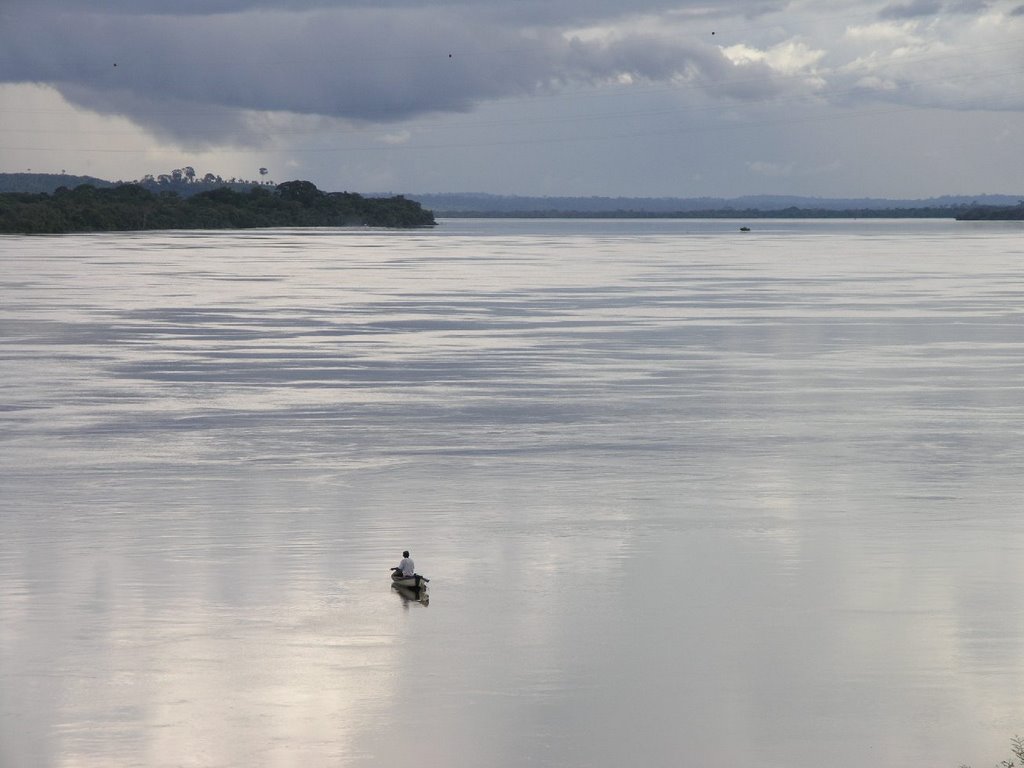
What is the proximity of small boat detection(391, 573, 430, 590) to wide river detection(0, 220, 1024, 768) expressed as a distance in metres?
0.16

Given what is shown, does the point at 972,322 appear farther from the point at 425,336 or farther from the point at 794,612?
the point at 794,612

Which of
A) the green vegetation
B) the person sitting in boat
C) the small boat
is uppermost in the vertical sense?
the person sitting in boat

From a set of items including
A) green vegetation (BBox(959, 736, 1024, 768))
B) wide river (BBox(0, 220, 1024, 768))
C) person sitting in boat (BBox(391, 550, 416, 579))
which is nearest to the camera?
green vegetation (BBox(959, 736, 1024, 768))

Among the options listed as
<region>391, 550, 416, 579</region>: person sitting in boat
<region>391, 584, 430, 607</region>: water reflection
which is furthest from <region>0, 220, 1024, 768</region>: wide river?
<region>391, 550, 416, 579</region>: person sitting in boat

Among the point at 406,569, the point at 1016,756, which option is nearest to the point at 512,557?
the point at 406,569

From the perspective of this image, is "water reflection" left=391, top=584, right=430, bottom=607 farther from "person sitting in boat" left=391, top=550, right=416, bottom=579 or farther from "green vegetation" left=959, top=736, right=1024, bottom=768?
"green vegetation" left=959, top=736, right=1024, bottom=768

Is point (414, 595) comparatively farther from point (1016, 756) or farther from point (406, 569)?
point (1016, 756)

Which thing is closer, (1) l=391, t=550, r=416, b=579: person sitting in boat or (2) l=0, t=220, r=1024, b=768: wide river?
(2) l=0, t=220, r=1024, b=768: wide river

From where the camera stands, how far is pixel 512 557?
58.8 ft

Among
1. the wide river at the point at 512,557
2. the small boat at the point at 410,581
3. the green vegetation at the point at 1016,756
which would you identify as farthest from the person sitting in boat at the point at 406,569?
the green vegetation at the point at 1016,756

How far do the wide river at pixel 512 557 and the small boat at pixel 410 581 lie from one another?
16 cm

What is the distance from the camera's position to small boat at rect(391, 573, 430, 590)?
16.1 meters

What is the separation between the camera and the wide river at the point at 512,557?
41.2 ft

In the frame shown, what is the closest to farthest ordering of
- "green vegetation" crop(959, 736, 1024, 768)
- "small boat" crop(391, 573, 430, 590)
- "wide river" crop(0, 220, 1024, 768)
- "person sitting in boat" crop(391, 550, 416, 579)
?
1. "green vegetation" crop(959, 736, 1024, 768)
2. "wide river" crop(0, 220, 1024, 768)
3. "small boat" crop(391, 573, 430, 590)
4. "person sitting in boat" crop(391, 550, 416, 579)
